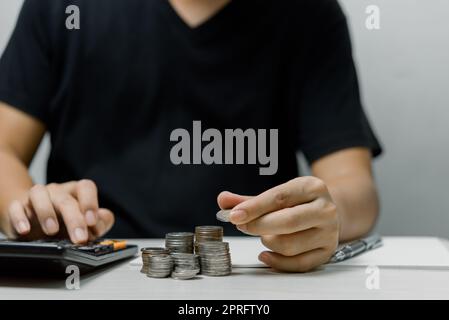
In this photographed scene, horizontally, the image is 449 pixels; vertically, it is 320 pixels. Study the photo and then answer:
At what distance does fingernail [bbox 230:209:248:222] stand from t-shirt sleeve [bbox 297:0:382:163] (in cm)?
40

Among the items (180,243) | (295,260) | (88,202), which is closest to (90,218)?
(88,202)

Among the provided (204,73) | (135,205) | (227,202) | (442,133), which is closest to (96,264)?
(227,202)

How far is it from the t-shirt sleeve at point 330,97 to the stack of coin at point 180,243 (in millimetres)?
378

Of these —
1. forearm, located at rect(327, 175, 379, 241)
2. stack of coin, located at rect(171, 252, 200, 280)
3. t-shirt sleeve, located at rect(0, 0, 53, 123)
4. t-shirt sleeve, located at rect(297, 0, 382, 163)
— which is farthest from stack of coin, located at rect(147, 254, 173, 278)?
t-shirt sleeve, located at rect(0, 0, 53, 123)

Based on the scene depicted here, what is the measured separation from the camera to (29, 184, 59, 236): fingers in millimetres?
629

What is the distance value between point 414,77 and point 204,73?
0.34 m

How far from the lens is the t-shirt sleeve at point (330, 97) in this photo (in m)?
0.89

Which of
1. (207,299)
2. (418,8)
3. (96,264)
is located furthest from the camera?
(418,8)

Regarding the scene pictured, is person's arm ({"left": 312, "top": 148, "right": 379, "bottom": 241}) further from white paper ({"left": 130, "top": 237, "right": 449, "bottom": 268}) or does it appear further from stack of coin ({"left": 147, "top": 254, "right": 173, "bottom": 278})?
stack of coin ({"left": 147, "top": 254, "right": 173, "bottom": 278})


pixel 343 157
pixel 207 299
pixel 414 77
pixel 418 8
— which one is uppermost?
pixel 418 8

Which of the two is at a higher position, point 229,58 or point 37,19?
point 37,19

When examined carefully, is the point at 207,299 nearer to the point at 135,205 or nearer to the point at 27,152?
the point at 135,205

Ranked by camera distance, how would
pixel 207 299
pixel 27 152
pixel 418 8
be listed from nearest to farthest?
pixel 207 299
pixel 418 8
pixel 27 152

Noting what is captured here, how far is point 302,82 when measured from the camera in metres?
0.91
